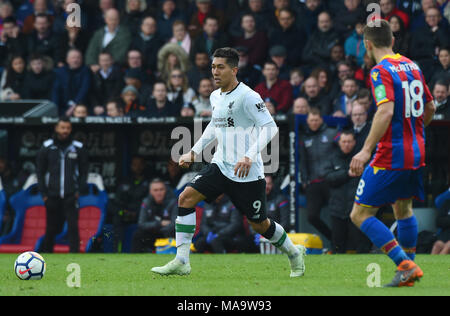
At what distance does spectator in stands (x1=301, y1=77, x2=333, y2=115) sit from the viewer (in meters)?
15.0

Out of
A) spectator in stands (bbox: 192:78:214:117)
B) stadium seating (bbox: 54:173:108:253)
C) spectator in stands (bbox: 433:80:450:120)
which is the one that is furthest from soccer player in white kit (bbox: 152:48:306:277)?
stadium seating (bbox: 54:173:108:253)

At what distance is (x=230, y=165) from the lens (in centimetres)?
863

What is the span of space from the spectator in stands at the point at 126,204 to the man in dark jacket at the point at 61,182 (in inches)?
40.1

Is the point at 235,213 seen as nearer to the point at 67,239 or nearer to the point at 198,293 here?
the point at 67,239

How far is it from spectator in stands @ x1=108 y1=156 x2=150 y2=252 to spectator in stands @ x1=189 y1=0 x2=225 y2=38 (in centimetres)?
285

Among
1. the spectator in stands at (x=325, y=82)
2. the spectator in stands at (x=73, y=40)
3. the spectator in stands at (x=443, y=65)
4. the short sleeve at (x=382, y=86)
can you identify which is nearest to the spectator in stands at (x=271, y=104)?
the spectator in stands at (x=325, y=82)

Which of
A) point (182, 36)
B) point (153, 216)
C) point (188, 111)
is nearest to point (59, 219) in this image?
point (153, 216)

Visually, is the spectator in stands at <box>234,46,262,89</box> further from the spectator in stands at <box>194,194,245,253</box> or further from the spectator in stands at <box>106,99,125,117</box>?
the spectator in stands at <box>194,194,245,253</box>

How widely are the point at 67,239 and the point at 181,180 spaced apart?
2.23 metres

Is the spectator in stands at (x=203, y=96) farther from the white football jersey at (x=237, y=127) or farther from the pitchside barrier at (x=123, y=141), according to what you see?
the white football jersey at (x=237, y=127)

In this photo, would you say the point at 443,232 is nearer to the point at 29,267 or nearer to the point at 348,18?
the point at 348,18

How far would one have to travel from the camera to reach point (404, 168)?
7410 millimetres

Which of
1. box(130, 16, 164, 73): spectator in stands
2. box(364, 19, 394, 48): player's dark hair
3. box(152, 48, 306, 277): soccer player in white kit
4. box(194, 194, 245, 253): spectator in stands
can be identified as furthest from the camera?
box(130, 16, 164, 73): spectator in stands
